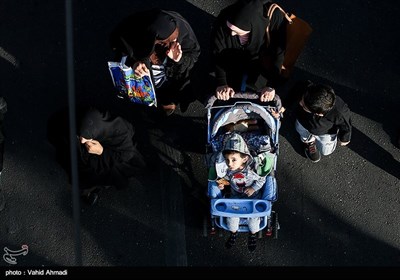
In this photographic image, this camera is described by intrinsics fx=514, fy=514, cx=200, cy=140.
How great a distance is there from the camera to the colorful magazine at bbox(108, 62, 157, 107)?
16.9 feet

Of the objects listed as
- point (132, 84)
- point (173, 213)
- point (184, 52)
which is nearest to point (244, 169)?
point (173, 213)

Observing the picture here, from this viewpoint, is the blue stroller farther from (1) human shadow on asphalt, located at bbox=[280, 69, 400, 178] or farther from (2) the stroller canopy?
(1) human shadow on asphalt, located at bbox=[280, 69, 400, 178]

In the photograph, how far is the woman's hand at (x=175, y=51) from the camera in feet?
15.9

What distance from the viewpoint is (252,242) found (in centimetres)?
577

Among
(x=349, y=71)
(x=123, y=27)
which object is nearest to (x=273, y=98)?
(x=349, y=71)

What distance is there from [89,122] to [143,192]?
1.71 m

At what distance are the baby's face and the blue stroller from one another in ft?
0.67

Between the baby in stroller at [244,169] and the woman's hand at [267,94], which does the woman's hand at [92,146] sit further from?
the woman's hand at [267,94]

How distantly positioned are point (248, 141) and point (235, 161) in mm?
422

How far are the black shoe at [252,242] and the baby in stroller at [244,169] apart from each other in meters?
0.16

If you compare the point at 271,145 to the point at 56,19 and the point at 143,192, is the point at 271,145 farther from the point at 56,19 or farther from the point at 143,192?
the point at 56,19

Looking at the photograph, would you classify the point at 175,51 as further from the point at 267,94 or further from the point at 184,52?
the point at 267,94

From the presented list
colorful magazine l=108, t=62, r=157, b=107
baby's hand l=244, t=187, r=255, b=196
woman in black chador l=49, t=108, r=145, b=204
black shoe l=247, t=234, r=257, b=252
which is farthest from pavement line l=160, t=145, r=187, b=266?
baby's hand l=244, t=187, r=255, b=196

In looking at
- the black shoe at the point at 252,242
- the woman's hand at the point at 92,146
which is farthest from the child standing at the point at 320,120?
the woman's hand at the point at 92,146
